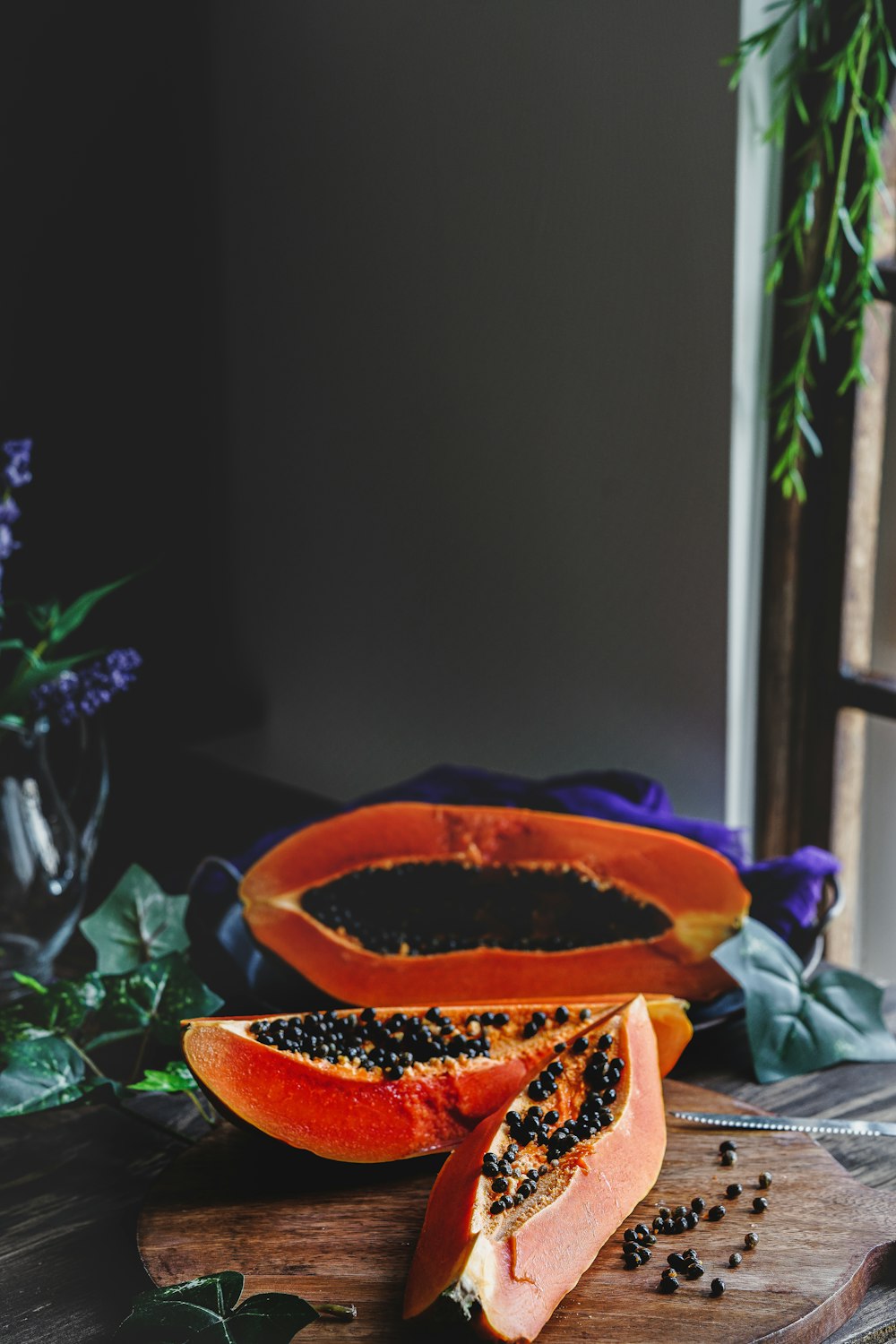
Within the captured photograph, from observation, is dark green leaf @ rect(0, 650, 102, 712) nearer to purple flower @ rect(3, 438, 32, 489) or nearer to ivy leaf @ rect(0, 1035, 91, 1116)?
purple flower @ rect(3, 438, 32, 489)

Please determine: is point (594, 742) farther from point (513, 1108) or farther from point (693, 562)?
point (513, 1108)

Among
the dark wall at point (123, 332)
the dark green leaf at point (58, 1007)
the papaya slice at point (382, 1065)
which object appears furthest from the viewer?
the dark wall at point (123, 332)

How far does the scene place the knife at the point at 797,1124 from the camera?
0.84 metres

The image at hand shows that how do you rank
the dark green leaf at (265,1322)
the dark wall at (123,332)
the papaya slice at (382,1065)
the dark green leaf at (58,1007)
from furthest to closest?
the dark wall at (123,332), the dark green leaf at (58,1007), the papaya slice at (382,1065), the dark green leaf at (265,1322)

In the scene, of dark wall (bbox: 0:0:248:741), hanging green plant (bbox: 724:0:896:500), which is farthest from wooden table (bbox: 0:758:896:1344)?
dark wall (bbox: 0:0:248:741)

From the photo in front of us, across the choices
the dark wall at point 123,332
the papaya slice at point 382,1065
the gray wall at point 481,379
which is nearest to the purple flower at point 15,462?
the papaya slice at point 382,1065

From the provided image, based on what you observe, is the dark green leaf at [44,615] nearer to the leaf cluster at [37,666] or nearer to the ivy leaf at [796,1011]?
the leaf cluster at [37,666]

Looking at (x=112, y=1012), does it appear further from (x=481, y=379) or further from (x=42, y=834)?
(x=481, y=379)

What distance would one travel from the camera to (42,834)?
107 cm

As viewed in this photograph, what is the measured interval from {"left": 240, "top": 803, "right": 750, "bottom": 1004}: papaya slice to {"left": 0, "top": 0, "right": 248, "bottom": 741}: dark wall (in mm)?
853

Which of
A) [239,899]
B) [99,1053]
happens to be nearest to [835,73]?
[239,899]

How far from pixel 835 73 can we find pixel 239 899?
2.58 ft

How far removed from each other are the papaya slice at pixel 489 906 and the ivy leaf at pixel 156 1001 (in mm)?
88

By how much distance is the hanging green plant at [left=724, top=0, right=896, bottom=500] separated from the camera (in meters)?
1.06
